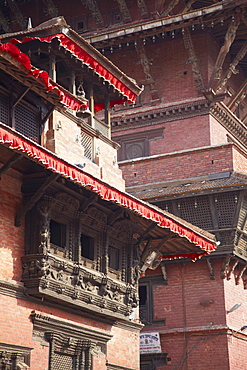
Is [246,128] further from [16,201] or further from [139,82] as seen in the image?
[16,201]

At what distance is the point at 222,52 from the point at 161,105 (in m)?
2.45

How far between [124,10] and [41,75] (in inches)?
423

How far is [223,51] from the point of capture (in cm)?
2180

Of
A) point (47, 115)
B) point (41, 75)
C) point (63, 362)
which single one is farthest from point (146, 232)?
point (41, 75)

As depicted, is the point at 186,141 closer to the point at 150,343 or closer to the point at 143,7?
the point at 143,7

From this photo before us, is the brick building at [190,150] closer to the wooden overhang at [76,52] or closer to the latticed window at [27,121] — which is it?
the wooden overhang at [76,52]

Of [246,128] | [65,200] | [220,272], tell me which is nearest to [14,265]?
[65,200]

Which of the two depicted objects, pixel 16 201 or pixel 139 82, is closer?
pixel 16 201

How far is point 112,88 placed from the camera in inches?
620

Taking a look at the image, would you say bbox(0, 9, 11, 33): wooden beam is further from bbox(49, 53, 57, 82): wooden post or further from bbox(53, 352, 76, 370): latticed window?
bbox(53, 352, 76, 370): latticed window

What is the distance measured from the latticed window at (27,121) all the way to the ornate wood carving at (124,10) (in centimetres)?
983

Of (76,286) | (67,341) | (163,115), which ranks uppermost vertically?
(163,115)

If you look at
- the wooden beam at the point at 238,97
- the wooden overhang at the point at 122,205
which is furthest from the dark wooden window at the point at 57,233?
the wooden beam at the point at 238,97

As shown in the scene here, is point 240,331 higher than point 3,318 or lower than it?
higher
